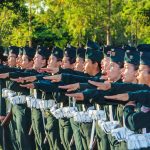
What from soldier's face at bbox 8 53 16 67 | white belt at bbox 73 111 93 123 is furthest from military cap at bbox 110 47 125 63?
soldier's face at bbox 8 53 16 67

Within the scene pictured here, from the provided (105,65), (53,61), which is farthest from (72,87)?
(53,61)

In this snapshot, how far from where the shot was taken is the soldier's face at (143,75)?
7.32 m

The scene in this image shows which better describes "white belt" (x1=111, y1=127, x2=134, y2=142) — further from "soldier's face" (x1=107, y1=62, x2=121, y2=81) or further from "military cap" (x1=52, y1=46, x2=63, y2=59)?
"military cap" (x1=52, y1=46, x2=63, y2=59)

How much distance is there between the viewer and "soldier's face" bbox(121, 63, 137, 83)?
776cm

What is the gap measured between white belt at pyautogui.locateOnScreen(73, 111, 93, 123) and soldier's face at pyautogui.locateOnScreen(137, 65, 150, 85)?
3.60ft

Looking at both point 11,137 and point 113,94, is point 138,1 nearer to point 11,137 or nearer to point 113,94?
point 11,137

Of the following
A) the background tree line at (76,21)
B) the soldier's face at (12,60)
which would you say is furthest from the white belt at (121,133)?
the background tree line at (76,21)

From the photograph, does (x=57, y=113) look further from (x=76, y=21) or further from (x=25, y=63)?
(x=76, y=21)

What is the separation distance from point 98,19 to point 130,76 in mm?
31140

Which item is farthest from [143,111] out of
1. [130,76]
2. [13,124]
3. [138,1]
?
[138,1]

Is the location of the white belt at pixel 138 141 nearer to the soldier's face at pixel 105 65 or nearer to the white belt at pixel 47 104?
the soldier's face at pixel 105 65

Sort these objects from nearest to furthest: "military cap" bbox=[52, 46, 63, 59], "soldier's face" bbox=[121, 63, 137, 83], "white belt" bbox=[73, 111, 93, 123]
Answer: "soldier's face" bbox=[121, 63, 137, 83]
"white belt" bbox=[73, 111, 93, 123]
"military cap" bbox=[52, 46, 63, 59]

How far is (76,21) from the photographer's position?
40.8 metres

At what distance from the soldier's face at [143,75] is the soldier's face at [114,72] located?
741 mm
